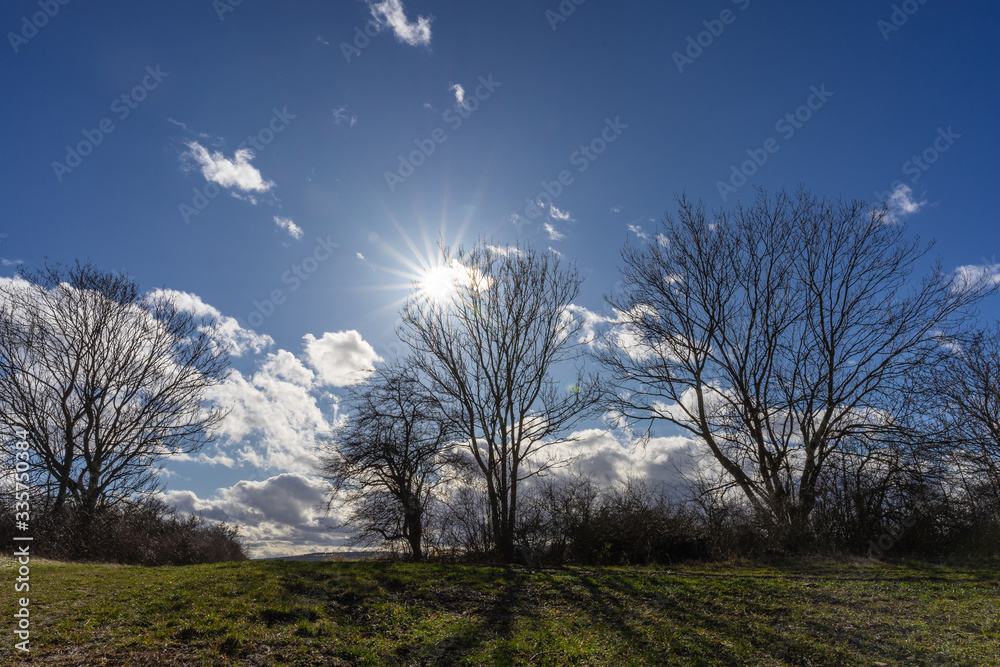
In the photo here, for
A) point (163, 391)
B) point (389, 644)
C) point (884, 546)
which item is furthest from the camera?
point (163, 391)

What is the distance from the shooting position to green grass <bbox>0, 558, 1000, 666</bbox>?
5.71 metres

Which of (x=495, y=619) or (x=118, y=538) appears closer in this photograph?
(x=495, y=619)

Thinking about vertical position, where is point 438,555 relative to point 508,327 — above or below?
below

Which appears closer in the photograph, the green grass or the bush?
the green grass

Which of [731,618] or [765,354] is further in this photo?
[765,354]

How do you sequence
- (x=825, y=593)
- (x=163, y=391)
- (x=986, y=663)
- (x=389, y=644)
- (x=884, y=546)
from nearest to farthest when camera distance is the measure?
(x=986, y=663) < (x=389, y=644) < (x=825, y=593) < (x=884, y=546) < (x=163, y=391)

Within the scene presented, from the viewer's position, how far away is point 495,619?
7348 mm

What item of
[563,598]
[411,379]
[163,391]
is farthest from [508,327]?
[163,391]

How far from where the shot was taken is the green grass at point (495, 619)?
5711 mm

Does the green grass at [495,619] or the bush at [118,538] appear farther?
the bush at [118,538]

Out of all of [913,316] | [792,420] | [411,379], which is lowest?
[792,420]

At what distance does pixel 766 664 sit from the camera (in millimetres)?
5535

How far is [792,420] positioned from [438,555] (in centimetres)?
1297

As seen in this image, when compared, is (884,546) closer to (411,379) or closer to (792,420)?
(792,420)
